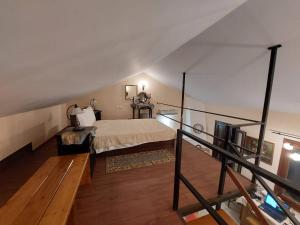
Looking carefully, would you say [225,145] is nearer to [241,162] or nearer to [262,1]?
[241,162]

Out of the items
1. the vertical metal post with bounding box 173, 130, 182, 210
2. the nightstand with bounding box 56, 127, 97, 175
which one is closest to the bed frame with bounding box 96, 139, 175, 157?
the nightstand with bounding box 56, 127, 97, 175

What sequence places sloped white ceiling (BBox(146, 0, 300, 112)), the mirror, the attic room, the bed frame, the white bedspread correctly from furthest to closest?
1. the mirror
2. the bed frame
3. the white bedspread
4. sloped white ceiling (BBox(146, 0, 300, 112))
5. the attic room

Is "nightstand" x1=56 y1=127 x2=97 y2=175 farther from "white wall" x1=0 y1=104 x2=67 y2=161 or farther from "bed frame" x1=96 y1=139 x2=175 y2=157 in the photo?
"white wall" x1=0 y1=104 x2=67 y2=161

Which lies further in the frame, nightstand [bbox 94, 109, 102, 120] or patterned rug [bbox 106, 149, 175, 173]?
nightstand [bbox 94, 109, 102, 120]

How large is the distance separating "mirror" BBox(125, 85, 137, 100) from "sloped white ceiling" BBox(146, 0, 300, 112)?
2562 millimetres

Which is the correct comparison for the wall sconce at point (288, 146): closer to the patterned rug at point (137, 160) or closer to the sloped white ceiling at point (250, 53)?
the sloped white ceiling at point (250, 53)

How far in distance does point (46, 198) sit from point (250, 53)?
9.44 ft

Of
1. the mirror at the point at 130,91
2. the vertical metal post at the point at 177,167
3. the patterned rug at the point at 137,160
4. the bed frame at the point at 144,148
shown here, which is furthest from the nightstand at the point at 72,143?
the mirror at the point at 130,91

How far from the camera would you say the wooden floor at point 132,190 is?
5.60 ft

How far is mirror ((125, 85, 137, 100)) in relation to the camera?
5956 mm

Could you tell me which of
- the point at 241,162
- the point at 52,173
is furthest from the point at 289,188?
the point at 52,173

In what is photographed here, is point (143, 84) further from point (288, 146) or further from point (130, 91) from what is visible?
point (288, 146)

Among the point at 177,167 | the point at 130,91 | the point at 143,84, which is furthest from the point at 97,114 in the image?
the point at 177,167

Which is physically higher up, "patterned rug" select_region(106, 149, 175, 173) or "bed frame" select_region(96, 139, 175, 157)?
"bed frame" select_region(96, 139, 175, 157)
